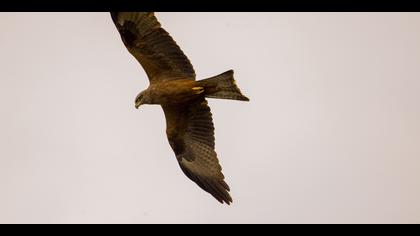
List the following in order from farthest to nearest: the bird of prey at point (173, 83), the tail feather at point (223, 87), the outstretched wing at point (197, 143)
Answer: the outstretched wing at point (197, 143) → the bird of prey at point (173, 83) → the tail feather at point (223, 87)

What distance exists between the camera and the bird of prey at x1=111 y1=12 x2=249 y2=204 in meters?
10.2

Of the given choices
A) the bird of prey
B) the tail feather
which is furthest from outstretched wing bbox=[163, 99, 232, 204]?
the tail feather

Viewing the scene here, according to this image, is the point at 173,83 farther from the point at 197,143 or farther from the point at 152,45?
the point at 197,143

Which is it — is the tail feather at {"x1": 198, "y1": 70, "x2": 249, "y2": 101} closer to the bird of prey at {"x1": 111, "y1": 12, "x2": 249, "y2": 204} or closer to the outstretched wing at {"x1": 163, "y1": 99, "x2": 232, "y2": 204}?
the bird of prey at {"x1": 111, "y1": 12, "x2": 249, "y2": 204}

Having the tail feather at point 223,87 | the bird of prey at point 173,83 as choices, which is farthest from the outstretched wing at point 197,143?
→ the tail feather at point 223,87

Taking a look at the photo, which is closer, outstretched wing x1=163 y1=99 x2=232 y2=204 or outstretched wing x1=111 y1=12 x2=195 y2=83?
outstretched wing x1=111 y1=12 x2=195 y2=83

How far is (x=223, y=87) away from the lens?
10086 mm

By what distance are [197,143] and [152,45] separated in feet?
6.00

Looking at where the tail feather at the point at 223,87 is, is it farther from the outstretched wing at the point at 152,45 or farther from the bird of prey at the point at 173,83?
the outstretched wing at the point at 152,45

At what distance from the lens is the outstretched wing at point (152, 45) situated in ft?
33.5

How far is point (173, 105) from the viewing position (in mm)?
10617

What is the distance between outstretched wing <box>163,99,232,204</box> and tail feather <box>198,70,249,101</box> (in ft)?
1.58
